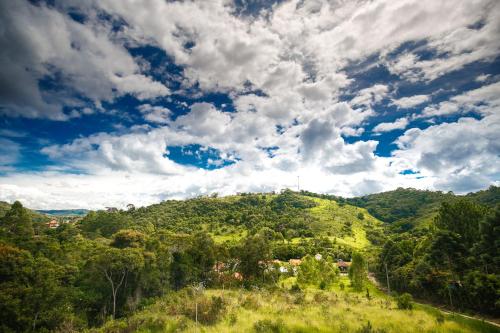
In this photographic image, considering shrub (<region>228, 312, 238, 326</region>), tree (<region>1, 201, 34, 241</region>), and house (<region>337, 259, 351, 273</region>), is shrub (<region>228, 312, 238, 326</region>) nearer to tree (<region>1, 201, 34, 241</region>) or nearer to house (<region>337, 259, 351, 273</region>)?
tree (<region>1, 201, 34, 241</region>)

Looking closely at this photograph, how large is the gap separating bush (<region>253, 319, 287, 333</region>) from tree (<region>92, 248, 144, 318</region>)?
22.8 meters

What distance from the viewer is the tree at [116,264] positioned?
3400cm

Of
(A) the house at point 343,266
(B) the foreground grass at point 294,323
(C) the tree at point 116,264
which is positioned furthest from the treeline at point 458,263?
(C) the tree at point 116,264

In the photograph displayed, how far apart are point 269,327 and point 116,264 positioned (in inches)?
946

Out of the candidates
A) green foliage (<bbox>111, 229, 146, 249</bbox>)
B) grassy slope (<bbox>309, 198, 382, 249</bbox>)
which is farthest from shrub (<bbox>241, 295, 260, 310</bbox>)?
grassy slope (<bbox>309, 198, 382, 249</bbox>)

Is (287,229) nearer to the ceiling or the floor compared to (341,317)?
nearer to the ceiling

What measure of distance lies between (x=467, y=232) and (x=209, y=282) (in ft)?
142

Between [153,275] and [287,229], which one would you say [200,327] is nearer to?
[153,275]

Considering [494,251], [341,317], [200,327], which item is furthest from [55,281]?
[494,251]

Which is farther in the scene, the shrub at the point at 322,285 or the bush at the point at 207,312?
the shrub at the point at 322,285

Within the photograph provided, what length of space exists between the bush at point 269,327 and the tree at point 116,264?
22.8 metres

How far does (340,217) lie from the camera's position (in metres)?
159

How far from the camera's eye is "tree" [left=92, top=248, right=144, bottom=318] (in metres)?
34.0

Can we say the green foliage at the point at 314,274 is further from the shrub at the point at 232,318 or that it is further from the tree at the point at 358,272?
the shrub at the point at 232,318
